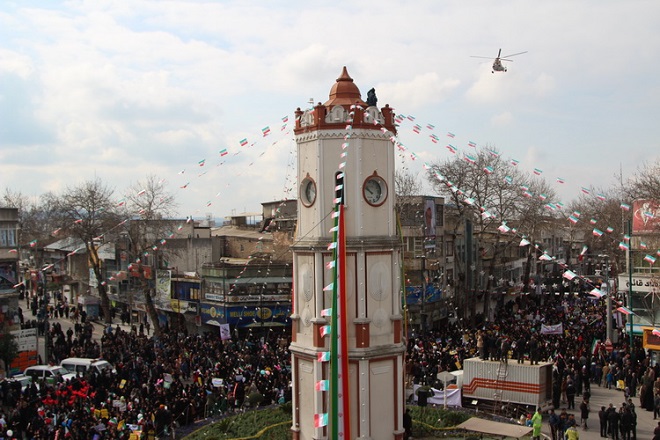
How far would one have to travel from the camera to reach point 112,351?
32.5 metres

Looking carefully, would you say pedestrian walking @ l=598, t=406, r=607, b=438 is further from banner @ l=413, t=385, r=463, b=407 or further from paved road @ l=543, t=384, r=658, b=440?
banner @ l=413, t=385, r=463, b=407

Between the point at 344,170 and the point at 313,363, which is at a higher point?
the point at 344,170

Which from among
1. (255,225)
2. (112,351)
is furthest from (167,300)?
(255,225)

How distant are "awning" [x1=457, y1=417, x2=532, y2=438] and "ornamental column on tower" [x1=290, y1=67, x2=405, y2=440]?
2.14m

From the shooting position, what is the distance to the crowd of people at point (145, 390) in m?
21.3

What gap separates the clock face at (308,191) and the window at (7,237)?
22552 millimetres

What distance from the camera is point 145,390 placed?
25.1 meters

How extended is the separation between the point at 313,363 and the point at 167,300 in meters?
28.2

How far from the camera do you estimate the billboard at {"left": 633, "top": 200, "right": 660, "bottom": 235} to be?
33562mm

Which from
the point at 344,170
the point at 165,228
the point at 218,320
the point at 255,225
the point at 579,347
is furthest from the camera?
the point at 255,225

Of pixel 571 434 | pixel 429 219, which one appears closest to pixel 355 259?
pixel 571 434

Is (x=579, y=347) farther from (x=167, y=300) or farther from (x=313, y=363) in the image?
(x=167, y=300)

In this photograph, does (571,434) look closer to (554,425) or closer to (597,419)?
(554,425)

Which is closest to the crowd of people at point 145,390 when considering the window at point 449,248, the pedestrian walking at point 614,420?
the pedestrian walking at point 614,420
